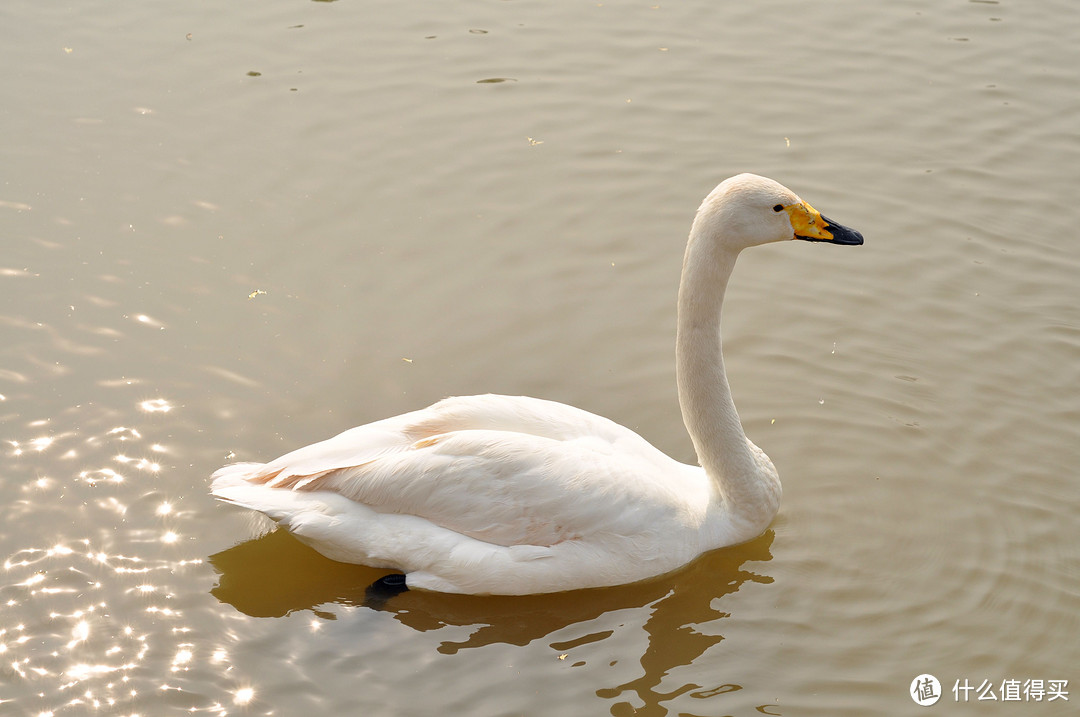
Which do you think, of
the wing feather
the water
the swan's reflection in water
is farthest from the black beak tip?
the swan's reflection in water

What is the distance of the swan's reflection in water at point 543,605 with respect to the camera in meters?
5.39

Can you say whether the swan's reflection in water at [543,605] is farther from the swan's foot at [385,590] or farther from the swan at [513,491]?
the swan at [513,491]

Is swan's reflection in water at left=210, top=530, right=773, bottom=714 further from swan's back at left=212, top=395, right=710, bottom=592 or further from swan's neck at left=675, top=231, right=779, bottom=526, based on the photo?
swan's neck at left=675, top=231, right=779, bottom=526

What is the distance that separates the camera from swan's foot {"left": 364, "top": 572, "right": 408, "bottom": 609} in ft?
18.2

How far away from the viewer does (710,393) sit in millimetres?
5840

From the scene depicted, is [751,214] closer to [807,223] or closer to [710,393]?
[807,223]

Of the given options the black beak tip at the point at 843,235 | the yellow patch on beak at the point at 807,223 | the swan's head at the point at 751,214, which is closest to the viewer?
the swan's head at the point at 751,214

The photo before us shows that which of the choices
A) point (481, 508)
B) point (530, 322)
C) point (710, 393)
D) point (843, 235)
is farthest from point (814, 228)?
point (530, 322)

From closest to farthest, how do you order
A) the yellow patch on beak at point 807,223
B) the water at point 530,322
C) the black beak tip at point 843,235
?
the water at point 530,322 < the yellow patch on beak at point 807,223 < the black beak tip at point 843,235

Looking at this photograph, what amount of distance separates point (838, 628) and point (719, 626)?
594 millimetres

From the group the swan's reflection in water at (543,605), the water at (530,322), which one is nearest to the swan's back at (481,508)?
the swan's reflection in water at (543,605)

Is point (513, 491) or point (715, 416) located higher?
point (715, 416)

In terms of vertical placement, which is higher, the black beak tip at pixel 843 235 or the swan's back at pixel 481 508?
the black beak tip at pixel 843 235

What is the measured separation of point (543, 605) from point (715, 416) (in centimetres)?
135
